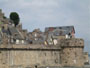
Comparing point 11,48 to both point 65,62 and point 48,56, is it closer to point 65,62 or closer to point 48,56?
point 48,56

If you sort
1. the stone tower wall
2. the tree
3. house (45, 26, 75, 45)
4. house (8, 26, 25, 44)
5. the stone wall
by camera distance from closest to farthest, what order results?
the stone wall → the stone tower wall → house (8, 26, 25, 44) → house (45, 26, 75, 45) → the tree

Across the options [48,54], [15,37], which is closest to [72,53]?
[48,54]

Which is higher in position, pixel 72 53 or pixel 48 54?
pixel 72 53

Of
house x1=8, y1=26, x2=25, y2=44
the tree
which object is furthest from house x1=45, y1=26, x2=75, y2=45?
the tree

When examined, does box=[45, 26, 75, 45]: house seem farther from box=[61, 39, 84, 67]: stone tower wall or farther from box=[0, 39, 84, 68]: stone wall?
box=[61, 39, 84, 67]: stone tower wall

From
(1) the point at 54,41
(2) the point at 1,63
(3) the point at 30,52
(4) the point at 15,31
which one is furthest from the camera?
(1) the point at 54,41

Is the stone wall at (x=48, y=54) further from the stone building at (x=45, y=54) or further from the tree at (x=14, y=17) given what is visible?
the tree at (x=14, y=17)

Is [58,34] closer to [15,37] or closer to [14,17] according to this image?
[15,37]

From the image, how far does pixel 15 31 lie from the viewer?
5238cm

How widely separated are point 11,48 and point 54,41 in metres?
27.8

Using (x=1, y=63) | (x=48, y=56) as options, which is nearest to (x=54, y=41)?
(x=48, y=56)

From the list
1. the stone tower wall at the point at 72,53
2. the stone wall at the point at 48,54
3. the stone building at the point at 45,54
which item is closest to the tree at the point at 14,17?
the stone building at the point at 45,54

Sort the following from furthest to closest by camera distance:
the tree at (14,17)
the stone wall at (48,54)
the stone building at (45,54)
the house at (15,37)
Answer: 1. the tree at (14,17)
2. the house at (15,37)
3. the stone wall at (48,54)
4. the stone building at (45,54)

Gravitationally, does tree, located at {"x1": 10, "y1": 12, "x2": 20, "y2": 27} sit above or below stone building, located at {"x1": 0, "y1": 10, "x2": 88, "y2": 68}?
above
